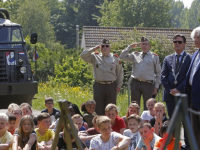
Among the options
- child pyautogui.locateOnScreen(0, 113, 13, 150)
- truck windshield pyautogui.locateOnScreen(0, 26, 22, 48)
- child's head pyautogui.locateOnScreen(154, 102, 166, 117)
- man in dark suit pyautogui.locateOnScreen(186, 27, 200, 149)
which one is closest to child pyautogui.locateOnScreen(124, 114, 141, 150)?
child's head pyautogui.locateOnScreen(154, 102, 166, 117)

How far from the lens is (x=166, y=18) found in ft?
221

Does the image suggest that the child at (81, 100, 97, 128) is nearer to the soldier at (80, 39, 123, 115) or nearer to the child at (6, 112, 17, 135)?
the soldier at (80, 39, 123, 115)

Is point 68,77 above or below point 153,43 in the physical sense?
below

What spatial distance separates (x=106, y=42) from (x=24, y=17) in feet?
217

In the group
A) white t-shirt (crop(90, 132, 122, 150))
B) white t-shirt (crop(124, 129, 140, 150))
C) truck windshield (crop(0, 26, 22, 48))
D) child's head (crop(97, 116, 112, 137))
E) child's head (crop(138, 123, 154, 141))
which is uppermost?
truck windshield (crop(0, 26, 22, 48))

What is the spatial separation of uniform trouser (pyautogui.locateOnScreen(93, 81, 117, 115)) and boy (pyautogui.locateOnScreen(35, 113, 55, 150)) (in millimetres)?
2985

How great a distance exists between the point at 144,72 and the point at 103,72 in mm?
842

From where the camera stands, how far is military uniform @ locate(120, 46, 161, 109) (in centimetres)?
1039

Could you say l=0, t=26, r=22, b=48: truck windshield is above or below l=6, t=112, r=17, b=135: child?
above

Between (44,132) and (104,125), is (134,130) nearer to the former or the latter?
(104,125)

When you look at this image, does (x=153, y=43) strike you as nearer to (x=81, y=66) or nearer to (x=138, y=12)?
(x=81, y=66)

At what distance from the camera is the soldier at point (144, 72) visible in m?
10.4

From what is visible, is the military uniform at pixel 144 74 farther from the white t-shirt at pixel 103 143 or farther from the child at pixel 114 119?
the white t-shirt at pixel 103 143

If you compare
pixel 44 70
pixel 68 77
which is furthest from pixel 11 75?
pixel 44 70
